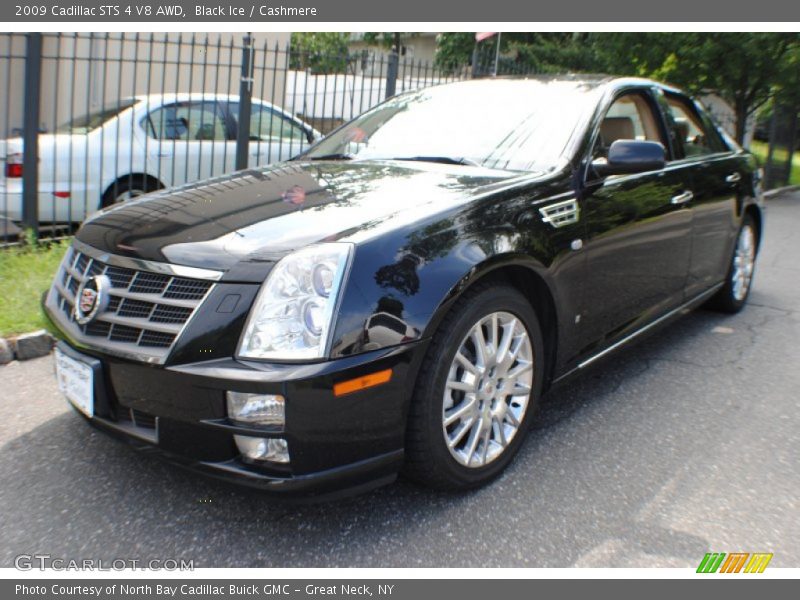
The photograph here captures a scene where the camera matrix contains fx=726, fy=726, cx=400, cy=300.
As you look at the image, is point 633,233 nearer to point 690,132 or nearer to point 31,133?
point 690,132

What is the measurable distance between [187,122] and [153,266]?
546cm

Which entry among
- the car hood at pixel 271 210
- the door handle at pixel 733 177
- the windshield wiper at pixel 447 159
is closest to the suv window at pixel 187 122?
the car hood at pixel 271 210

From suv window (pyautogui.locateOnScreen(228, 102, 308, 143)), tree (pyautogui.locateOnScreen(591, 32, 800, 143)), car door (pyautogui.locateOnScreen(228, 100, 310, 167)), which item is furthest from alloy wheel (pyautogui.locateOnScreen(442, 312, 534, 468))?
tree (pyautogui.locateOnScreen(591, 32, 800, 143))

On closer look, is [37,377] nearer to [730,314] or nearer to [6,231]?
[6,231]

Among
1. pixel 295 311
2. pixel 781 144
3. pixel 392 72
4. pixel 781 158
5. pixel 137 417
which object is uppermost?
pixel 392 72

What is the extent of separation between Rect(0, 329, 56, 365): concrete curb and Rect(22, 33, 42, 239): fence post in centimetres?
224

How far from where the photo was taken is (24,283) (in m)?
4.81

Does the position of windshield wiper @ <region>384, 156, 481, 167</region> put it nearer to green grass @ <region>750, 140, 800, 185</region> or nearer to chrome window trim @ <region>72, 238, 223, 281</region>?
chrome window trim @ <region>72, 238, 223, 281</region>

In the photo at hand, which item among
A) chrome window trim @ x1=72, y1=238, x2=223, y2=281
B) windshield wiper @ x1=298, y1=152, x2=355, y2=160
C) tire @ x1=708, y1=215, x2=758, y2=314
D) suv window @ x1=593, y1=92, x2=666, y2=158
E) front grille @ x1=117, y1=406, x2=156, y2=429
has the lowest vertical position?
front grille @ x1=117, y1=406, x2=156, y2=429

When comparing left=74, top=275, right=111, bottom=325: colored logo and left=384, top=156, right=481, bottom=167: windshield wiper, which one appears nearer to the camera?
left=74, top=275, right=111, bottom=325: colored logo

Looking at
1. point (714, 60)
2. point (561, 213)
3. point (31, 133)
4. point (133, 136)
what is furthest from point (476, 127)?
point (714, 60)

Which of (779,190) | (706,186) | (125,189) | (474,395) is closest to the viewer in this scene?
(474,395)

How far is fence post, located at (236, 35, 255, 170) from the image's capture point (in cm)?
670

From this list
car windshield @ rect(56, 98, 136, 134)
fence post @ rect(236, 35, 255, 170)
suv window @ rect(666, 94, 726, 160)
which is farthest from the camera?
car windshield @ rect(56, 98, 136, 134)
